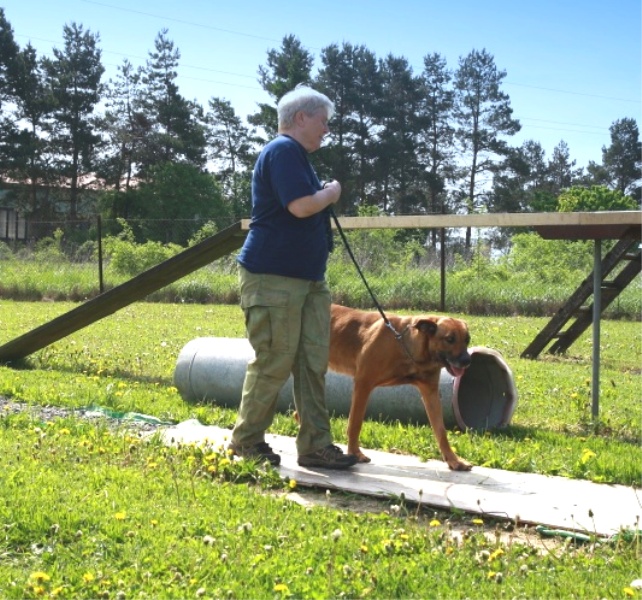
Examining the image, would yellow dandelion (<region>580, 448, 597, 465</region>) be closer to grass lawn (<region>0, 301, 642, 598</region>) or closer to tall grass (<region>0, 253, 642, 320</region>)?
grass lawn (<region>0, 301, 642, 598</region>)

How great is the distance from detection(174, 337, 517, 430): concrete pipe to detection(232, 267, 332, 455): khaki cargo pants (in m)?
1.40

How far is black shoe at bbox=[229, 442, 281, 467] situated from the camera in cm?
549

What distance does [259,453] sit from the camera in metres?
5.53

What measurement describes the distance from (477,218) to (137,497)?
3521 millimetres

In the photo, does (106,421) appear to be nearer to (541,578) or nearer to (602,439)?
(602,439)

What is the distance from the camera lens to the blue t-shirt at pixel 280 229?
539 centimetres

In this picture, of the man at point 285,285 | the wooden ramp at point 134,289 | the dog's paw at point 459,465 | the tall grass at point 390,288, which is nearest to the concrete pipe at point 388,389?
the wooden ramp at point 134,289

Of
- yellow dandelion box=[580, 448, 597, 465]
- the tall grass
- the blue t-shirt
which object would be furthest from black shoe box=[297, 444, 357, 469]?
the tall grass

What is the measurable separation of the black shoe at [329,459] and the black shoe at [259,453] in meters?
0.18

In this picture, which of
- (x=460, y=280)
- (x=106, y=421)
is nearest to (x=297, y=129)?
(x=106, y=421)

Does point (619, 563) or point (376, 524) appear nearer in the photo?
point (619, 563)

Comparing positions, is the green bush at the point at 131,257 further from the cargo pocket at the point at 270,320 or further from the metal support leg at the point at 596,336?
the cargo pocket at the point at 270,320

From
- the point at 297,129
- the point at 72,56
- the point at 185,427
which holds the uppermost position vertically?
the point at 72,56

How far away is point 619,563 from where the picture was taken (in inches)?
147
